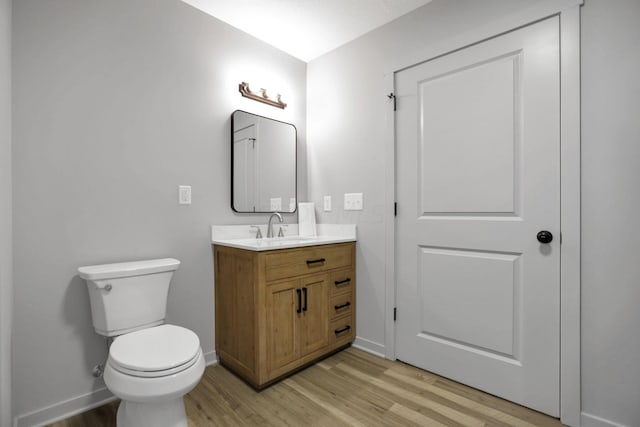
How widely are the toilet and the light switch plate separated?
1279 mm

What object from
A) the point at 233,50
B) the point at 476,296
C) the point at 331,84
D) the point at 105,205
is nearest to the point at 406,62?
the point at 331,84

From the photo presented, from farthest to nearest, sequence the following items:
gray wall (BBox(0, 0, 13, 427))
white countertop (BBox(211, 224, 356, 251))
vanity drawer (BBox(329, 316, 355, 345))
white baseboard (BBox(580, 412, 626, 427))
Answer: vanity drawer (BBox(329, 316, 355, 345)) < white countertop (BBox(211, 224, 356, 251)) < white baseboard (BBox(580, 412, 626, 427)) < gray wall (BBox(0, 0, 13, 427))

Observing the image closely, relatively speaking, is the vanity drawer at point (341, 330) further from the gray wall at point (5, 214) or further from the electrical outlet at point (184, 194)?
the gray wall at point (5, 214)

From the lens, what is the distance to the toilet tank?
149cm

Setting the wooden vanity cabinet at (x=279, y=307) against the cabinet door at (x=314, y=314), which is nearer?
the wooden vanity cabinet at (x=279, y=307)

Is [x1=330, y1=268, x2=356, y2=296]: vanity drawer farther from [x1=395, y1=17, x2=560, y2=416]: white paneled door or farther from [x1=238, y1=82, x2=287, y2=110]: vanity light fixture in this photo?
[x1=238, y1=82, x2=287, y2=110]: vanity light fixture

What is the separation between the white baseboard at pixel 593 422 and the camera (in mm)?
1401

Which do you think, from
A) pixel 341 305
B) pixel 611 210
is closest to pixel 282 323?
pixel 341 305

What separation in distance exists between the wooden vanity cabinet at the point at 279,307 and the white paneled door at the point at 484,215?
1.47 feet

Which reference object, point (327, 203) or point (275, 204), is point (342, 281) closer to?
point (327, 203)

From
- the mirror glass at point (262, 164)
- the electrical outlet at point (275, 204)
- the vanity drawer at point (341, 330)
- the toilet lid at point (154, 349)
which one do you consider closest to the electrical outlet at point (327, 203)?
the mirror glass at point (262, 164)

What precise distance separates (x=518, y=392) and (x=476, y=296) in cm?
51

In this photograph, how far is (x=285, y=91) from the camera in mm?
2590

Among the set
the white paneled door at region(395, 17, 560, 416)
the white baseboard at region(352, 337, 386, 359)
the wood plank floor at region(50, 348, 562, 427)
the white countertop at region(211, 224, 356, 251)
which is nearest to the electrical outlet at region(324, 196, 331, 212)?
the white countertop at region(211, 224, 356, 251)
